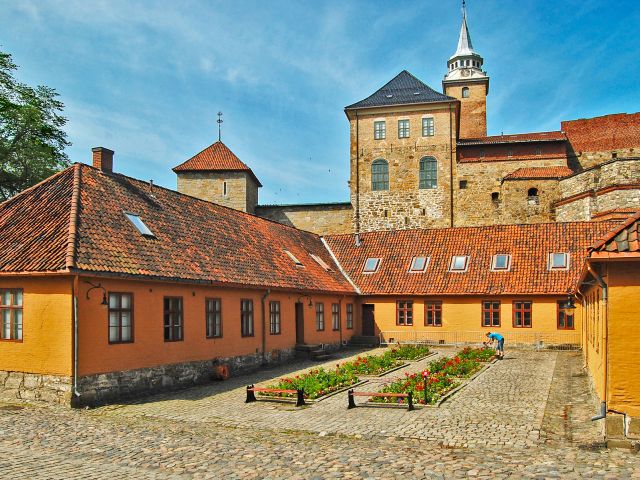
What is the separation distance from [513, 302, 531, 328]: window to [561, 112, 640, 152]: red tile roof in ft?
104

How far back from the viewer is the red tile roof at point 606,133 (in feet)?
174

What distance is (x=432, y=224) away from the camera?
4653 centimetres

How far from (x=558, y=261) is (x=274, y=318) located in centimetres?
1404

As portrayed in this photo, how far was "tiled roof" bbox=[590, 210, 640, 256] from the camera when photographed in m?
9.61

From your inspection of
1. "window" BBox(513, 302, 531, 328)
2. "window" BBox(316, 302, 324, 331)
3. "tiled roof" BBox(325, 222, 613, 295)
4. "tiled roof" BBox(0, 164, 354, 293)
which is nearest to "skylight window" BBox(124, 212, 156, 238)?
"tiled roof" BBox(0, 164, 354, 293)

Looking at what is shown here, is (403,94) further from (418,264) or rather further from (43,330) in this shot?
(43,330)

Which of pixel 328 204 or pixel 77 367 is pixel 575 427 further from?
pixel 328 204

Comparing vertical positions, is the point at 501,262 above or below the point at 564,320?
above

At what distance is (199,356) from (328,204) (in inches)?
1165

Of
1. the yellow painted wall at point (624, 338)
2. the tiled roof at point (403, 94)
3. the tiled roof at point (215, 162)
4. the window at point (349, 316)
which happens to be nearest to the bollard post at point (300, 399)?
the yellow painted wall at point (624, 338)

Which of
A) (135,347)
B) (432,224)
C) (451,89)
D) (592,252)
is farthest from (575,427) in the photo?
(451,89)

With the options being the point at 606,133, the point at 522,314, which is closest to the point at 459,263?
the point at 522,314

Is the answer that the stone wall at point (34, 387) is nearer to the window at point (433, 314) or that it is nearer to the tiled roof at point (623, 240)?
the tiled roof at point (623, 240)

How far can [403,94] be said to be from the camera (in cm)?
4884
